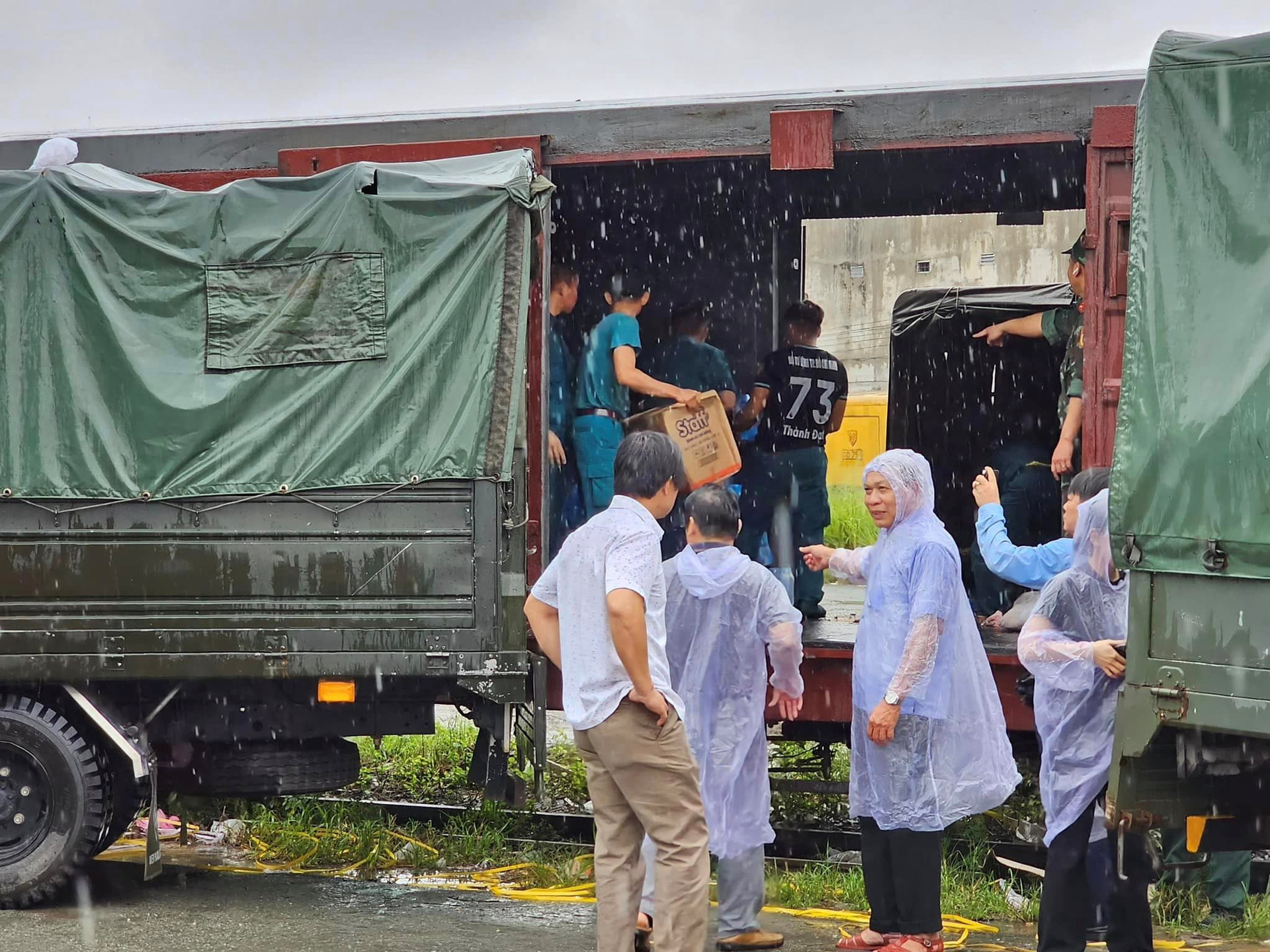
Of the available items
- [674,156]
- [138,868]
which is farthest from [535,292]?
[138,868]

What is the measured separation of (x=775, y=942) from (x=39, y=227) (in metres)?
4.12

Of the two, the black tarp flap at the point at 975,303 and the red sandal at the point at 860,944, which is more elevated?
the black tarp flap at the point at 975,303

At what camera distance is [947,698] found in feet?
16.6

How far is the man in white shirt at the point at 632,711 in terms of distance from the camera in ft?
14.4

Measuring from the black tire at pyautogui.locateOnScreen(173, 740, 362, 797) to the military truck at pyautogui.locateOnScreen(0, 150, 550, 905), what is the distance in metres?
0.15

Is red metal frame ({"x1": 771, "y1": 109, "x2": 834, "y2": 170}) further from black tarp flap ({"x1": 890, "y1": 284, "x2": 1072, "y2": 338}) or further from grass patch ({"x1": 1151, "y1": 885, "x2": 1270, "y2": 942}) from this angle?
black tarp flap ({"x1": 890, "y1": 284, "x2": 1072, "y2": 338})

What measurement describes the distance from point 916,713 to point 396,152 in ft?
11.1

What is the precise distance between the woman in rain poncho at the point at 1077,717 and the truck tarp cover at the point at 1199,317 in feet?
1.90

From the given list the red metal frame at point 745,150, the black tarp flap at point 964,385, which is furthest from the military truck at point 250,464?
the black tarp flap at point 964,385

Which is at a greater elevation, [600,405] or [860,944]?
[600,405]

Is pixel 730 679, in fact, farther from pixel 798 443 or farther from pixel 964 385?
pixel 964 385

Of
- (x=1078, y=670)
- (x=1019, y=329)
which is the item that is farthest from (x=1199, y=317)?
(x=1019, y=329)

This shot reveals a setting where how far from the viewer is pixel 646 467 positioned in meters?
4.55

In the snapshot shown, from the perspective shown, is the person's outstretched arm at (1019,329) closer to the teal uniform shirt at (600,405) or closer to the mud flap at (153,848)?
the teal uniform shirt at (600,405)
